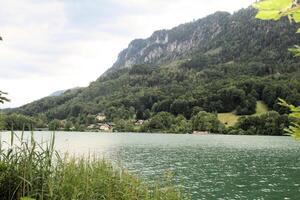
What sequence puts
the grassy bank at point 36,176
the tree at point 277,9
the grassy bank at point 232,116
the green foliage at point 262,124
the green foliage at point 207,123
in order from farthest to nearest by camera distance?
the grassy bank at point 232,116 → the green foliage at point 207,123 → the green foliage at point 262,124 → the grassy bank at point 36,176 → the tree at point 277,9

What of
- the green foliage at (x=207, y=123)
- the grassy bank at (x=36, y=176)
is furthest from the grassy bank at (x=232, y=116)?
the grassy bank at (x=36, y=176)

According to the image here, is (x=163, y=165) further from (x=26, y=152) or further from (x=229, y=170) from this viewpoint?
(x=26, y=152)

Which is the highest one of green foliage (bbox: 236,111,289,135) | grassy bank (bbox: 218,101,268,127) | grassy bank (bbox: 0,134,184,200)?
grassy bank (bbox: 218,101,268,127)

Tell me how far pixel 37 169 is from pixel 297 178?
144 ft

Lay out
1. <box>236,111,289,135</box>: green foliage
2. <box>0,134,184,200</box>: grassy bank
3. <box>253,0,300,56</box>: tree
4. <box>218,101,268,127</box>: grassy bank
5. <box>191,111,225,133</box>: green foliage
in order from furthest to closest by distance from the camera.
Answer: <box>218,101,268,127</box>: grassy bank < <box>191,111,225,133</box>: green foliage < <box>236,111,289,135</box>: green foliage < <box>0,134,184,200</box>: grassy bank < <box>253,0,300,56</box>: tree

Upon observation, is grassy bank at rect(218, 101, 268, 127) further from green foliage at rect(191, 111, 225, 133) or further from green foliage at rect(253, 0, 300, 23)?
green foliage at rect(253, 0, 300, 23)

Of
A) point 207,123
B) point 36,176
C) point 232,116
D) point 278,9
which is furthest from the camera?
point 232,116

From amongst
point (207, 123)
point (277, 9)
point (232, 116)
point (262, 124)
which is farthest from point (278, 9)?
point (232, 116)

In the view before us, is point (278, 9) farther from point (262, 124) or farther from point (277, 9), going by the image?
point (262, 124)

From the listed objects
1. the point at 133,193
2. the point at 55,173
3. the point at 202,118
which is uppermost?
the point at 202,118

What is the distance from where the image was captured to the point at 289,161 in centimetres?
6812

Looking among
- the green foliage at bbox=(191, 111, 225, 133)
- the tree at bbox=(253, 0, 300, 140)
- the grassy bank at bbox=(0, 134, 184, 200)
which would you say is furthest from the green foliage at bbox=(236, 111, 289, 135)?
the tree at bbox=(253, 0, 300, 140)

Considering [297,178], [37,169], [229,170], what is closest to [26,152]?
[37,169]

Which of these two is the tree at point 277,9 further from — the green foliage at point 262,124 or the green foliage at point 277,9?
the green foliage at point 262,124
